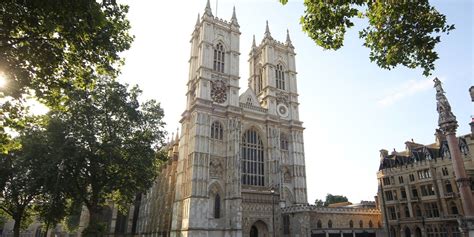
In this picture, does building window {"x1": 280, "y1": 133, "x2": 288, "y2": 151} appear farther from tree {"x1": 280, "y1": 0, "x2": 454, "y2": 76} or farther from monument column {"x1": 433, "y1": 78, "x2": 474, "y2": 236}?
tree {"x1": 280, "y1": 0, "x2": 454, "y2": 76}

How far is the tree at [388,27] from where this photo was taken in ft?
34.7

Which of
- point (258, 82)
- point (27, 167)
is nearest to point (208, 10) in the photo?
point (258, 82)

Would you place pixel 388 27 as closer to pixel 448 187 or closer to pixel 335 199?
pixel 448 187

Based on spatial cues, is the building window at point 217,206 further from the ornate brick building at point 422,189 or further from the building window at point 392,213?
the building window at point 392,213

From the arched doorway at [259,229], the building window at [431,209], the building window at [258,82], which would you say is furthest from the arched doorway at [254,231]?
the building window at [258,82]

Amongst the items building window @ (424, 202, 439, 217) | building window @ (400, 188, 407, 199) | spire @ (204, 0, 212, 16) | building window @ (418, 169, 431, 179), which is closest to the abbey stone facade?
spire @ (204, 0, 212, 16)

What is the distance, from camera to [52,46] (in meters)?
11.8

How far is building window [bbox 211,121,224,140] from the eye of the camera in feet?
125

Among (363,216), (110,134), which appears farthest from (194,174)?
(363,216)

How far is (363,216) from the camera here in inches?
1499

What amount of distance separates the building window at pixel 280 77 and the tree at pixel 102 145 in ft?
81.6

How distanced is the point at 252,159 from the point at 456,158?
22.5 m

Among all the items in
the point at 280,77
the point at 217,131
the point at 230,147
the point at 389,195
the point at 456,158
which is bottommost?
the point at 389,195

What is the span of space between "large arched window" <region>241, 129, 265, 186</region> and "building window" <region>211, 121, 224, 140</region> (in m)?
3.46
